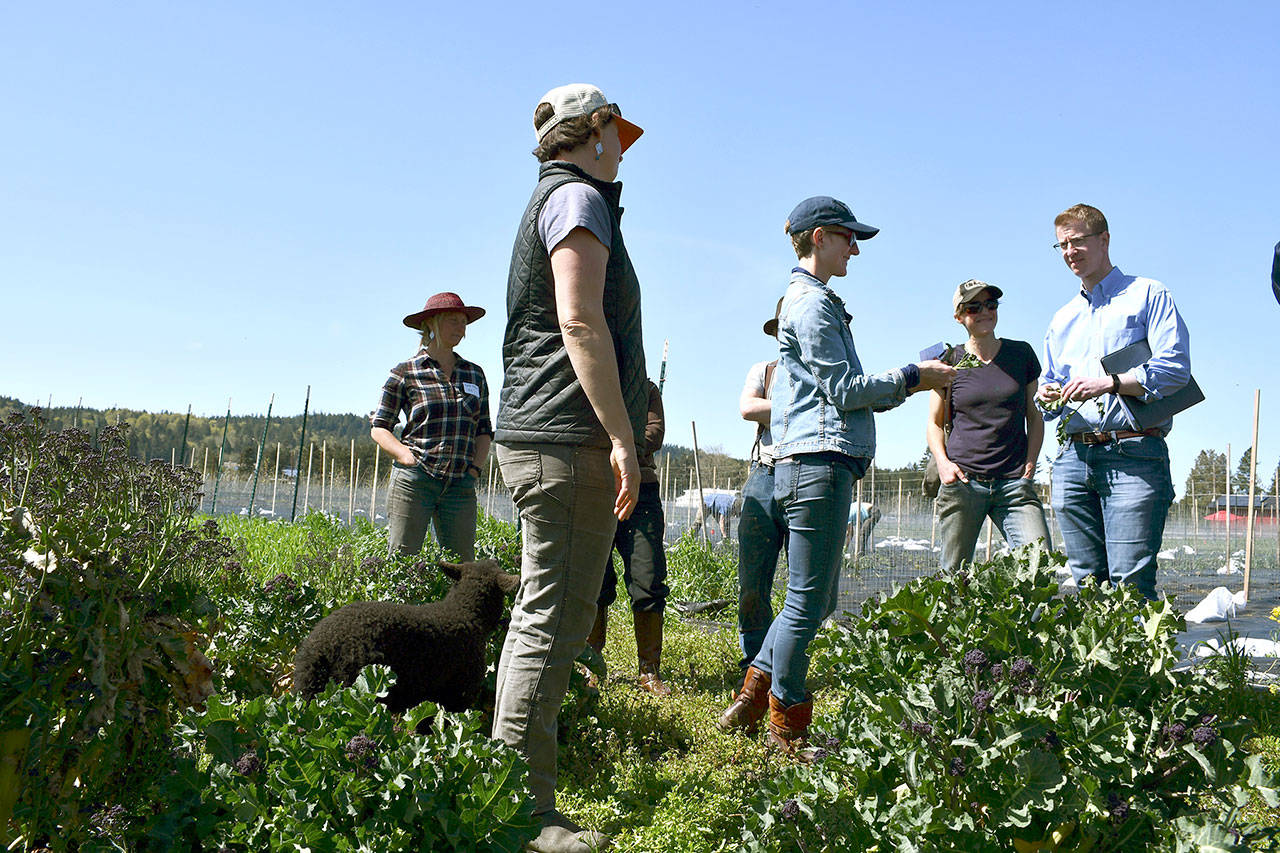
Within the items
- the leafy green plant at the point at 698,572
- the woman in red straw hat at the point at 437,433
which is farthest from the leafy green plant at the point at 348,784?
the leafy green plant at the point at 698,572

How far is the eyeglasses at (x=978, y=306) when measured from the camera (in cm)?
467

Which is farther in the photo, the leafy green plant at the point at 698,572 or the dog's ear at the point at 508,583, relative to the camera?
the leafy green plant at the point at 698,572

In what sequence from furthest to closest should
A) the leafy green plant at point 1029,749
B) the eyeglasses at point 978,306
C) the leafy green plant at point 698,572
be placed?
the leafy green plant at point 698,572 < the eyeglasses at point 978,306 < the leafy green plant at point 1029,749

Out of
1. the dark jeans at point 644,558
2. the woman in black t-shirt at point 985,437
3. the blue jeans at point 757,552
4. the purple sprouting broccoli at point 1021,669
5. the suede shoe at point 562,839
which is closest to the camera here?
the purple sprouting broccoli at point 1021,669

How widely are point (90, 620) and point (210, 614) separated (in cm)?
64

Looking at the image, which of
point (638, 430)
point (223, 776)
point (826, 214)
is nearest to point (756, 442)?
point (826, 214)

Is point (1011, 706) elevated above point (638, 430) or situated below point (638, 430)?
below

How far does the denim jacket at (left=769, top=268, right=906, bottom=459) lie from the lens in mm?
3182

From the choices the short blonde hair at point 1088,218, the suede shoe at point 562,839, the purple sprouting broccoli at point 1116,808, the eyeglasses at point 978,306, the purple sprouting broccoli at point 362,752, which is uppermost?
the short blonde hair at point 1088,218

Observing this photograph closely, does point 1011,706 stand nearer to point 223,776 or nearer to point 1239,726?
point 1239,726

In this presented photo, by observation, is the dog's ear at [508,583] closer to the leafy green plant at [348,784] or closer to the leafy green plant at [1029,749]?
the leafy green plant at [348,784]

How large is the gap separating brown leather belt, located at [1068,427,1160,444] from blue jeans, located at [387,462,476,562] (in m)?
2.95

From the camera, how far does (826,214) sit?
3.41 metres

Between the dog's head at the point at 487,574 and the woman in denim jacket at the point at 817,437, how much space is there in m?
0.99
